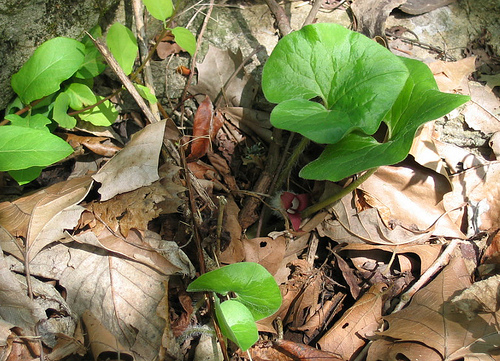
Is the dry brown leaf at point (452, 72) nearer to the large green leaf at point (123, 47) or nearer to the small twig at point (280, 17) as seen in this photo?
the small twig at point (280, 17)

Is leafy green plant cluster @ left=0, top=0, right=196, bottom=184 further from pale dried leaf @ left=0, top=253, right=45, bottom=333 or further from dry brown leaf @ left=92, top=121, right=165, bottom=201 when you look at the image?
pale dried leaf @ left=0, top=253, right=45, bottom=333

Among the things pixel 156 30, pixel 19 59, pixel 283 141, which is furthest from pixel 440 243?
pixel 19 59

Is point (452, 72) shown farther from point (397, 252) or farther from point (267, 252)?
point (267, 252)

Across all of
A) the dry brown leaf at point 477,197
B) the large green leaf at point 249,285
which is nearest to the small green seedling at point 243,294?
the large green leaf at point 249,285

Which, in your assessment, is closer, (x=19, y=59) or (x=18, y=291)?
(x=18, y=291)

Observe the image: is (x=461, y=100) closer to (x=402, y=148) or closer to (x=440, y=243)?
(x=402, y=148)

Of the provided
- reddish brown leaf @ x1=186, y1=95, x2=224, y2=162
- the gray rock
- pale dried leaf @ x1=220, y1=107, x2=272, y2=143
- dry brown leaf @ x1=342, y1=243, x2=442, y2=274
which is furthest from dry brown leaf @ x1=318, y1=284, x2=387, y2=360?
the gray rock
